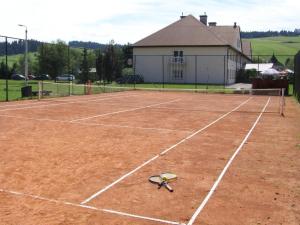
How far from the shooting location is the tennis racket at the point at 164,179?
22.5 feet

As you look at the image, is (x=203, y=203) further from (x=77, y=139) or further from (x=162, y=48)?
(x=162, y=48)

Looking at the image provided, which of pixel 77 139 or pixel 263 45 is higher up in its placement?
pixel 263 45

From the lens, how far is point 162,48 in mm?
58875

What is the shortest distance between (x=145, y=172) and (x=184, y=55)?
47.1 metres

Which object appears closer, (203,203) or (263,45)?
(203,203)

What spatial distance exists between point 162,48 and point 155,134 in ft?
157

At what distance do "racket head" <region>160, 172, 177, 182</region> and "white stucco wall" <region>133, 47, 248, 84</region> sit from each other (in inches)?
1846

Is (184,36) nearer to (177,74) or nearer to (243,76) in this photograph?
(177,74)

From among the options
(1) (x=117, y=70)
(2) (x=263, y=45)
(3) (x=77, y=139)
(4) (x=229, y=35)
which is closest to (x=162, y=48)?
(1) (x=117, y=70)

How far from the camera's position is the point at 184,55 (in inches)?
2116

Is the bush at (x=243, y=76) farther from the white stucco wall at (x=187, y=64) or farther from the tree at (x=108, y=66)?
the tree at (x=108, y=66)

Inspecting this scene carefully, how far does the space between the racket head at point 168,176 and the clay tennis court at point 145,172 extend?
127 mm

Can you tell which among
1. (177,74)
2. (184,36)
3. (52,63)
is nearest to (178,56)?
(177,74)

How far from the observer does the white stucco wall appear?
5488cm
